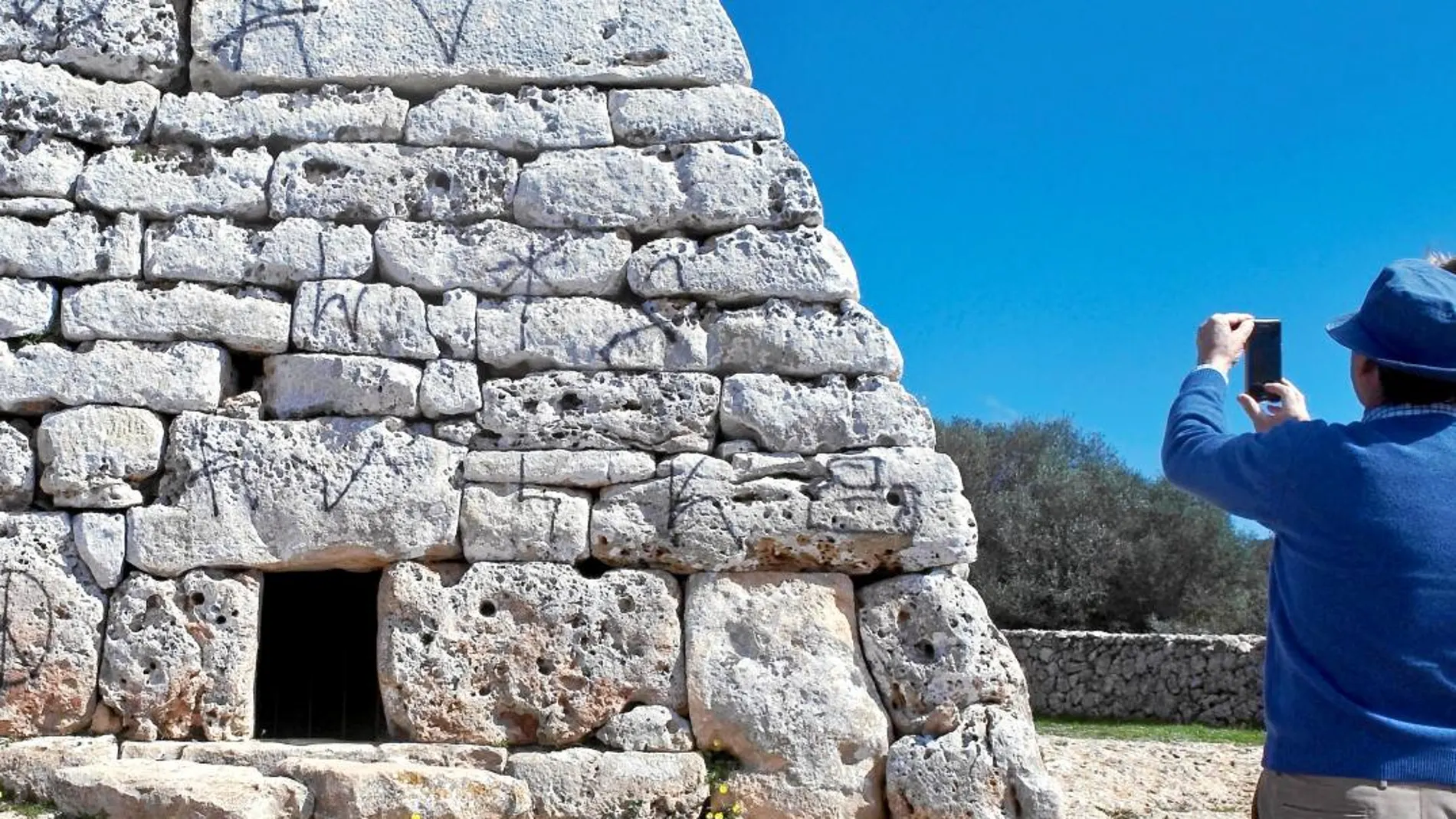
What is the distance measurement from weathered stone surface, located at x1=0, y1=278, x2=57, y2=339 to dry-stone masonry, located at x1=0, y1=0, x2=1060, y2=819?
0.01m

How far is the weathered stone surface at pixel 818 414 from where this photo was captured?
4.79 m

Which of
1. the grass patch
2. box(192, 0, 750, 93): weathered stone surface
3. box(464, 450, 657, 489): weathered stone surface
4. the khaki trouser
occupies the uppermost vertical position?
box(192, 0, 750, 93): weathered stone surface

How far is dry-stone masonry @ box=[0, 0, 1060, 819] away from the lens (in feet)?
15.1

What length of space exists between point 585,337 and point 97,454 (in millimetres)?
1673

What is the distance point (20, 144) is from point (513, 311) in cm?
188

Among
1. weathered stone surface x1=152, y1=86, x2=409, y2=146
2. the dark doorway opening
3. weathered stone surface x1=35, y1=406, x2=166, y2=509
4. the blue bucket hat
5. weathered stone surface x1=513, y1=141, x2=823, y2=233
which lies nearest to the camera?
the blue bucket hat

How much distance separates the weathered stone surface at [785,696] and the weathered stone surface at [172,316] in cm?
174

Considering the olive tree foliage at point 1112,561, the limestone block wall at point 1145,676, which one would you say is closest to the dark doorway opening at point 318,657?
the limestone block wall at point 1145,676

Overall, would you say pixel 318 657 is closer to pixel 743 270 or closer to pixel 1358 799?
pixel 743 270

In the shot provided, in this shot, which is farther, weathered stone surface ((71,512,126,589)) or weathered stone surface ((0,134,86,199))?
weathered stone surface ((0,134,86,199))

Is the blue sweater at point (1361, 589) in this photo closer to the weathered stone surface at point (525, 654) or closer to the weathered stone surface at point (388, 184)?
the weathered stone surface at point (525, 654)

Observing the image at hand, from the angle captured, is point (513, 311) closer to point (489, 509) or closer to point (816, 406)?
point (489, 509)

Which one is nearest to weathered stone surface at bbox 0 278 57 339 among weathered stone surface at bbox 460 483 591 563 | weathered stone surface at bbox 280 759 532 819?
weathered stone surface at bbox 460 483 591 563

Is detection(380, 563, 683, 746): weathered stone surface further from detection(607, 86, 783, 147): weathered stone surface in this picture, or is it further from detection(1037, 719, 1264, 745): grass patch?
detection(1037, 719, 1264, 745): grass patch
